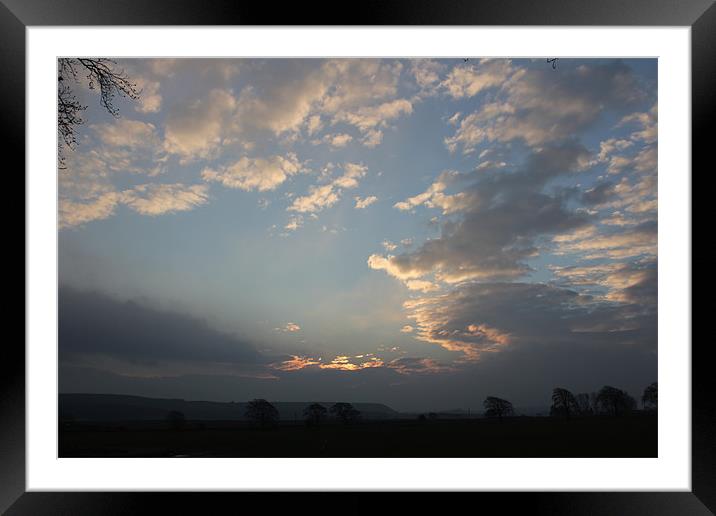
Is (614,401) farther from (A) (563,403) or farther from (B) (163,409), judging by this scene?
(B) (163,409)

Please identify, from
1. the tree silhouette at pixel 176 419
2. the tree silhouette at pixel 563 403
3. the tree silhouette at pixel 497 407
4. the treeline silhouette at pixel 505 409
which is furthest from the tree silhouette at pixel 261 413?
the tree silhouette at pixel 563 403

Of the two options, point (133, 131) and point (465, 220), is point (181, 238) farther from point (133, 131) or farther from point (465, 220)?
point (465, 220)

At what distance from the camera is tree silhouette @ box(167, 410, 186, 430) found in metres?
7.24

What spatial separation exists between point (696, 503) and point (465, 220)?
681cm

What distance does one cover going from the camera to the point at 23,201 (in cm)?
195

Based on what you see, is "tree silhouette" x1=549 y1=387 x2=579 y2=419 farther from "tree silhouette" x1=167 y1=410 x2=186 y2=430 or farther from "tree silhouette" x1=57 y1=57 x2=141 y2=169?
"tree silhouette" x1=57 y1=57 x2=141 y2=169

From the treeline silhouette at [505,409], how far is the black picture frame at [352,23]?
5.69 meters

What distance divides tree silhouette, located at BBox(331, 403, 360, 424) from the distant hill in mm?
80

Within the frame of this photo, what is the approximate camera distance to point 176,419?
7383mm

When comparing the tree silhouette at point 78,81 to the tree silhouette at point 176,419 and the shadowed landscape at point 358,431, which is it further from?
the tree silhouette at point 176,419

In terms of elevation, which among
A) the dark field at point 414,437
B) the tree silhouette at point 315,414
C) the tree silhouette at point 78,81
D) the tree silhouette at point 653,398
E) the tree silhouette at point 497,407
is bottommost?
the dark field at point 414,437

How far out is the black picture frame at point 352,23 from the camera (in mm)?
1820

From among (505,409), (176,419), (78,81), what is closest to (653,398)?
(78,81)

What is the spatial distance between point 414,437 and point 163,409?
3.84 m
